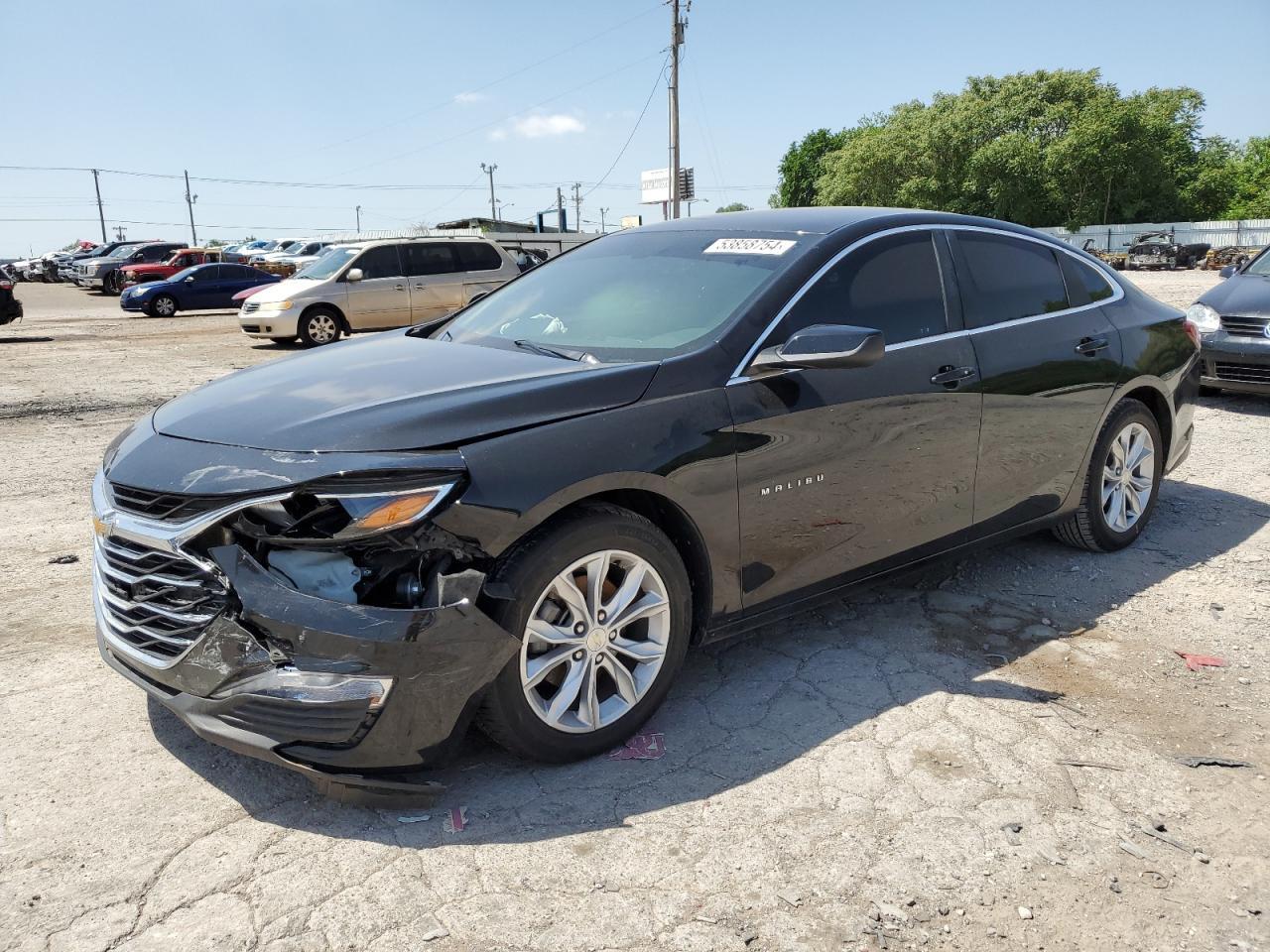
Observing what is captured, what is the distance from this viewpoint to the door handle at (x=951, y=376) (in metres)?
3.91

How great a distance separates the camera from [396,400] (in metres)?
2.97

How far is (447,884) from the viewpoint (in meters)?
2.52

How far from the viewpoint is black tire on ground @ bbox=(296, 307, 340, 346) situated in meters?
15.4

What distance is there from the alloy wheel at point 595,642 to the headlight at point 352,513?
0.46m

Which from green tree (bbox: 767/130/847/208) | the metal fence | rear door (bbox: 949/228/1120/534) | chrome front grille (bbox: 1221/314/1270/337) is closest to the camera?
rear door (bbox: 949/228/1120/534)

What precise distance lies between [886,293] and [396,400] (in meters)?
2.02

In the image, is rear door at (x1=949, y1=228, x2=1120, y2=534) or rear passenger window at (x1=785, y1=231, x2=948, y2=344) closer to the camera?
rear passenger window at (x1=785, y1=231, x2=948, y2=344)

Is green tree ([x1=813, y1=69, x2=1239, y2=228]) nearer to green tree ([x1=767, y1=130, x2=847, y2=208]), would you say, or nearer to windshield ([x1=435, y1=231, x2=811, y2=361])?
green tree ([x1=767, y1=130, x2=847, y2=208])

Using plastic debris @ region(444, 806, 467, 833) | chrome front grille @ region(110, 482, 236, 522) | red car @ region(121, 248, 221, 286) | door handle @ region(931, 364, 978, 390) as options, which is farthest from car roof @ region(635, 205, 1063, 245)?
red car @ region(121, 248, 221, 286)

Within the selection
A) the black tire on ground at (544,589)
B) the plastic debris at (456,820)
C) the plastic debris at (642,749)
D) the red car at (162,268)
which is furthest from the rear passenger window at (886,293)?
the red car at (162,268)

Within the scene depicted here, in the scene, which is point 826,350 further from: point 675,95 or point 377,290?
point 675,95

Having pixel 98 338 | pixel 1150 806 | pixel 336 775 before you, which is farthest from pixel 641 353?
pixel 98 338

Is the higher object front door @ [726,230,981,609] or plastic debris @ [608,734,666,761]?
front door @ [726,230,981,609]

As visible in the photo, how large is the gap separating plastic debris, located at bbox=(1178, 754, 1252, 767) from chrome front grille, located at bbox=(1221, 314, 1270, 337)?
259 inches
